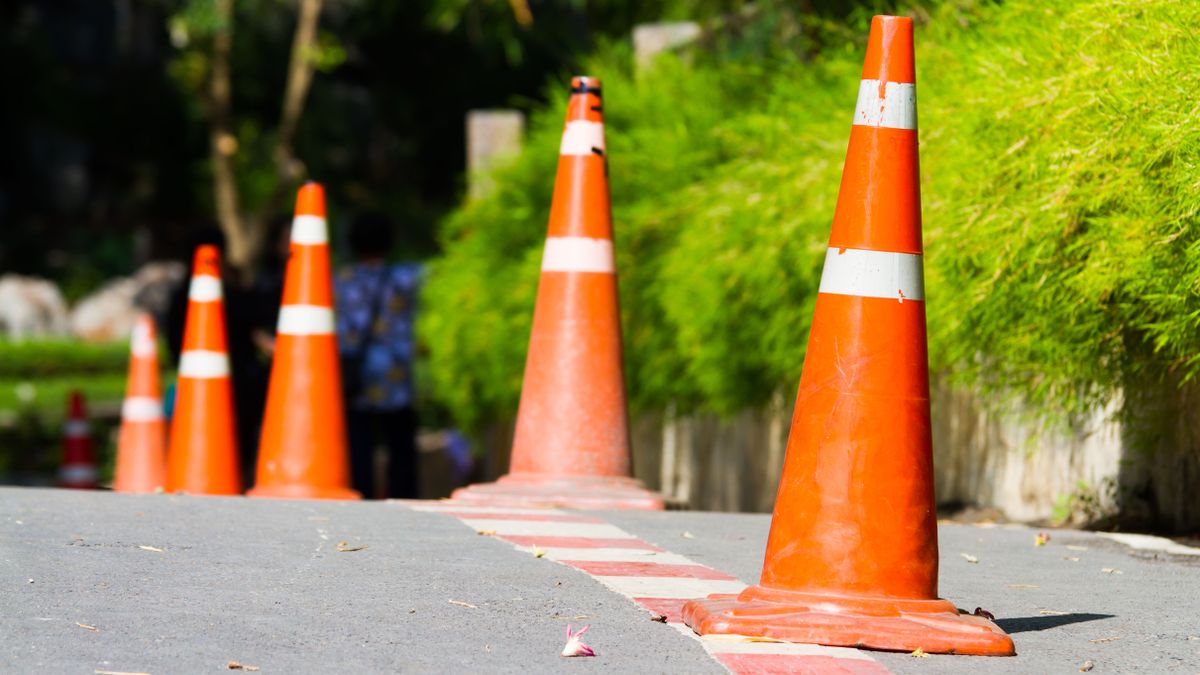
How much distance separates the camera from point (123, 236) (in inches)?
1270

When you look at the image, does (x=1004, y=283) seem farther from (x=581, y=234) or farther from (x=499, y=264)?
(x=499, y=264)

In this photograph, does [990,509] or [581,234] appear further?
[990,509]

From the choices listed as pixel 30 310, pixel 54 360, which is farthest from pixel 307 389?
pixel 30 310

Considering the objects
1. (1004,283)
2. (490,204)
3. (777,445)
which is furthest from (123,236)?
(1004,283)

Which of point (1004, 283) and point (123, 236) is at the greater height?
point (123, 236)

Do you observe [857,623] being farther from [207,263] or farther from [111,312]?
[111,312]

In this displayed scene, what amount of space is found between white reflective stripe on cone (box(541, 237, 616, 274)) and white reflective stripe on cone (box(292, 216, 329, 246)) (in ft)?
2.95

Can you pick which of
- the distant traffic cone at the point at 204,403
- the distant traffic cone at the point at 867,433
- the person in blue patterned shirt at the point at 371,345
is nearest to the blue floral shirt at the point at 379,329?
the person in blue patterned shirt at the point at 371,345

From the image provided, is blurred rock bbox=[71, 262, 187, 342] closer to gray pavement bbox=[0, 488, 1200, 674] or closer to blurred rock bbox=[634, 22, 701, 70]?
blurred rock bbox=[634, 22, 701, 70]

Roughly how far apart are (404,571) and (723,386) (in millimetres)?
3556

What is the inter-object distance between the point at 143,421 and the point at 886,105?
6.44 metres

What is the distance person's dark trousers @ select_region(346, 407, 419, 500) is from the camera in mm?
7695

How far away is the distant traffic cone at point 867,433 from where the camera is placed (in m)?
3.50

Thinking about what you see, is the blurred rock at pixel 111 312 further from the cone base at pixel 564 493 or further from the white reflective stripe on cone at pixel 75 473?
the cone base at pixel 564 493
